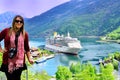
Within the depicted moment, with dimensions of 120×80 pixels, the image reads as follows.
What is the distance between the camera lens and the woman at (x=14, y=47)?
2.26 metres

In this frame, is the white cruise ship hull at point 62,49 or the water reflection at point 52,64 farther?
the white cruise ship hull at point 62,49

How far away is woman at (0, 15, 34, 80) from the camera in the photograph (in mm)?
2256

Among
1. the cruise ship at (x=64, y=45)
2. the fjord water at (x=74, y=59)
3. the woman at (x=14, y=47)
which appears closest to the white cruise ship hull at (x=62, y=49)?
the cruise ship at (x=64, y=45)

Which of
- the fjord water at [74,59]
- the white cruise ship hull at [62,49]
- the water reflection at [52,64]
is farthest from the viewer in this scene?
the white cruise ship hull at [62,49]

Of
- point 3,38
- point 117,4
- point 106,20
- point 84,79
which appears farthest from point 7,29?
point 117,4

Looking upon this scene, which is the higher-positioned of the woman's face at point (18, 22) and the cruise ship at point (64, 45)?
the woman's face at point (18, 22)

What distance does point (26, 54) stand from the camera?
7.59 ft

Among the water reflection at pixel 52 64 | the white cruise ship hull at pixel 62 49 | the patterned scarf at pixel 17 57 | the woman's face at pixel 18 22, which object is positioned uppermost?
the woman's face at pixel 18 22

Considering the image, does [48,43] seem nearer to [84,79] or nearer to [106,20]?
[84,79]

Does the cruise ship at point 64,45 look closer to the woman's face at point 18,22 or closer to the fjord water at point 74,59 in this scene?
the fjord water at point 74,59

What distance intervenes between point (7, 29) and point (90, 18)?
334 feet

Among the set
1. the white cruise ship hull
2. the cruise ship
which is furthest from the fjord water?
the cruise ship

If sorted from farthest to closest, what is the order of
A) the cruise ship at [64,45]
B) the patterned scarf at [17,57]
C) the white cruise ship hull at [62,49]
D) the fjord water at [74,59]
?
the cruise ship at [64,45] < the white cruise ship hull at [62,49] < the fjord water at [74,59] < the patterned scarf at [17,57]

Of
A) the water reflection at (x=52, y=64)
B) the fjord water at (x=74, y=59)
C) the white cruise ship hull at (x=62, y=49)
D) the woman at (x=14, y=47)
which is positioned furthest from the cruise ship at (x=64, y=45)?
the woman at (x=14, y=47)
